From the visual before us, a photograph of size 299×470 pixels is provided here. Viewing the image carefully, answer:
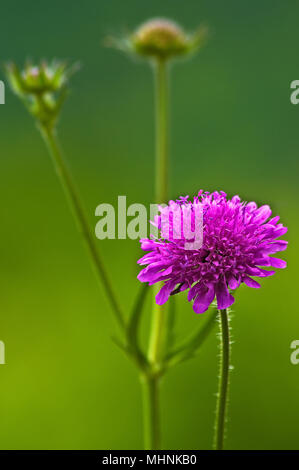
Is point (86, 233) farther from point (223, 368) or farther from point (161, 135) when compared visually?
point (223, 368)

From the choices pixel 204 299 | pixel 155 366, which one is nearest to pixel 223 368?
pixel 204 299

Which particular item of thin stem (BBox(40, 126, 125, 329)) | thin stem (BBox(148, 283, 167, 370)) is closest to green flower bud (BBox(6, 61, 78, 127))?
thin stem (BBox(40, 126, 125, 329))

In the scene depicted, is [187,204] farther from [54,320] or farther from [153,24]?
[54,320]

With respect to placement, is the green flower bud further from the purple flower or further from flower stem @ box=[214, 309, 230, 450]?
flower stem @ box=[214, 309, 230, 450]

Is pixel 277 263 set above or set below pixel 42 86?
below

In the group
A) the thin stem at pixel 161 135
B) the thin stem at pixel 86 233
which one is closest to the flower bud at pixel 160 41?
the thin stem at pixel 161 135
